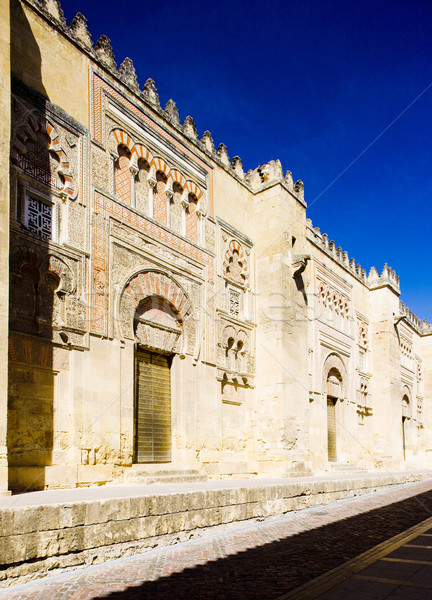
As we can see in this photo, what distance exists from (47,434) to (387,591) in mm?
4581

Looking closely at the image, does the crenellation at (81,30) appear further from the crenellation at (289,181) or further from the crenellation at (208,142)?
the crenellation at (289,181)

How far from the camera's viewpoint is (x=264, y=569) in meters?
4.91

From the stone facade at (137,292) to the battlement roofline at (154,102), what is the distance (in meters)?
0.03

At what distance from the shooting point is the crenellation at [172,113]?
10.4 m

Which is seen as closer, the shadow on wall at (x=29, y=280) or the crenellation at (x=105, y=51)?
the shadow on wall at (x=29, y=280)

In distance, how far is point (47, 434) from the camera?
7039 millimetres

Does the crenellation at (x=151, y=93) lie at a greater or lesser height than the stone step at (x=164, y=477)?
greater

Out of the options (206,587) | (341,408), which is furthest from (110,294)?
(341,408)

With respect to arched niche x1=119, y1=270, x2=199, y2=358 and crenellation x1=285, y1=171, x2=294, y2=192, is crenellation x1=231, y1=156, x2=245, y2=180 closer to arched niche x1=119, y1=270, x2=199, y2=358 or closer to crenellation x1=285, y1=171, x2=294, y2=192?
crenellation x1=285, y1=171, x2=294, y2=192

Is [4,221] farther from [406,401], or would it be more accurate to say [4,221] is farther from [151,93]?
[406,401]

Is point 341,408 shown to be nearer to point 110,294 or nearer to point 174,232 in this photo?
point 174,232

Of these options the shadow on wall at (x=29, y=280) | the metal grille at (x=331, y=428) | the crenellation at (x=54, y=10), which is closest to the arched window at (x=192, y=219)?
the shadow on wall at (x=29, y=280)

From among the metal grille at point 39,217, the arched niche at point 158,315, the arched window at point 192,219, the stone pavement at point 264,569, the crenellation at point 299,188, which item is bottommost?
the stone pavement at point 264,569

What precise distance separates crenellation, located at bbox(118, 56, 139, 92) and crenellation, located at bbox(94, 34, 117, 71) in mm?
265
